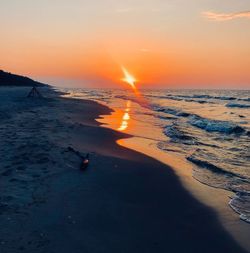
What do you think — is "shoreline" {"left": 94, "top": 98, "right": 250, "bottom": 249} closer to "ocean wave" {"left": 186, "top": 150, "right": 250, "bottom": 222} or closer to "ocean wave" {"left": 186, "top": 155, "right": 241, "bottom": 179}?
"ocean wave" {"left": 186, "top": 150, "right": 250, "bottom": 222}

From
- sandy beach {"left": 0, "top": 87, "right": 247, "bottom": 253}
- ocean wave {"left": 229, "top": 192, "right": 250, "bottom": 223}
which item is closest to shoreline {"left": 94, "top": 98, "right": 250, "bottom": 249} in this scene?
ocean wave {"left": 229, "top": 192, "right": 250, "bottom": 223}

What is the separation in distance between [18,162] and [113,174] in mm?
2571

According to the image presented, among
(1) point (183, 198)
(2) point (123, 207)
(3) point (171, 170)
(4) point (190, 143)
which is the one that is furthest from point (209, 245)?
(4) point (190, 143)

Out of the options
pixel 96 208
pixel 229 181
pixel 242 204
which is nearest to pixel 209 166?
pixel 229 181

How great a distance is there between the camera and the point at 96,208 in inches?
291

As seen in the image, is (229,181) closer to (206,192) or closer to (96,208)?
(206,192)

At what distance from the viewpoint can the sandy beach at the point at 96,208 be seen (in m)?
5.94

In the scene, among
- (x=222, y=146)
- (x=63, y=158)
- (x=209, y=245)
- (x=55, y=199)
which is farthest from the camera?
(x=222, y=146)

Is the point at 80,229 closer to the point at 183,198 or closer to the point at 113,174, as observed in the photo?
the point at 183,198

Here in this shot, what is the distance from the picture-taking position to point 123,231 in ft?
21.0

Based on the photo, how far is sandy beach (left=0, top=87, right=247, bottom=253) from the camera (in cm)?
594

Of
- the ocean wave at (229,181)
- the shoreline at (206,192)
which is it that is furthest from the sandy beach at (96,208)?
the ocean wave at (229,181)

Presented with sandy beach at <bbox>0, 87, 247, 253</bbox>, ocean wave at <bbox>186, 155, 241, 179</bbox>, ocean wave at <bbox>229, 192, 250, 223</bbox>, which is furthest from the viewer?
ocean wave at <bbox>186, 155, 241, 179</bbox>

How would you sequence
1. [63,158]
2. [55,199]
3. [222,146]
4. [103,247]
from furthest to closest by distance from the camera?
[222,146] < [63,158] < [55,199] < [103,247]
